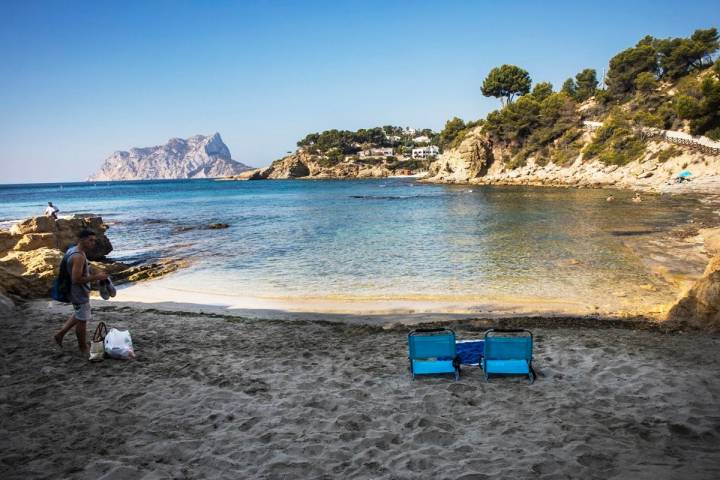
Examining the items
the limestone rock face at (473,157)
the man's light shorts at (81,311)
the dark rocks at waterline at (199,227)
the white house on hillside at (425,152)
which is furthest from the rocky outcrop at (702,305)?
the white house on hillside at (425,152)

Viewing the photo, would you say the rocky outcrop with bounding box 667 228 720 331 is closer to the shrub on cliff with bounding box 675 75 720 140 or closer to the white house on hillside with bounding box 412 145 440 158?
the shrub on cliff with bounding box 675 75 720 140

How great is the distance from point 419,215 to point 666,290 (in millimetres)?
25143

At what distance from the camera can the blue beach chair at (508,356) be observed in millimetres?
6543

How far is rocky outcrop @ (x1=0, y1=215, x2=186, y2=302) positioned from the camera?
12.5 m

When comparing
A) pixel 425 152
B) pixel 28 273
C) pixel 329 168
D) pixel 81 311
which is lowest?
pixel 28 273

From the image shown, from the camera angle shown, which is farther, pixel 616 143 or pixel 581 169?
pixel 581 169

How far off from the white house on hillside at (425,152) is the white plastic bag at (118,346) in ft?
540

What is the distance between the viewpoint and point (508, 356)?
6.70 metres

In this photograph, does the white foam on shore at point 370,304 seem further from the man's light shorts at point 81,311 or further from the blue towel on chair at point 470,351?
the man's light shorts at point 81,311

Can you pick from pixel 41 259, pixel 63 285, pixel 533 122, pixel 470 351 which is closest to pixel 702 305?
pixel 470 351

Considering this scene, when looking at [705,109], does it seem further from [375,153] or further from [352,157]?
[375,153]

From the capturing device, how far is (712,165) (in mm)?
45594

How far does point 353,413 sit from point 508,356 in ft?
8.68

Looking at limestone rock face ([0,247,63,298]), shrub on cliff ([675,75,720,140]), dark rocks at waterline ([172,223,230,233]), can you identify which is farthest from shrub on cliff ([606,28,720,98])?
limestone rock face ([0,247,63,298])
